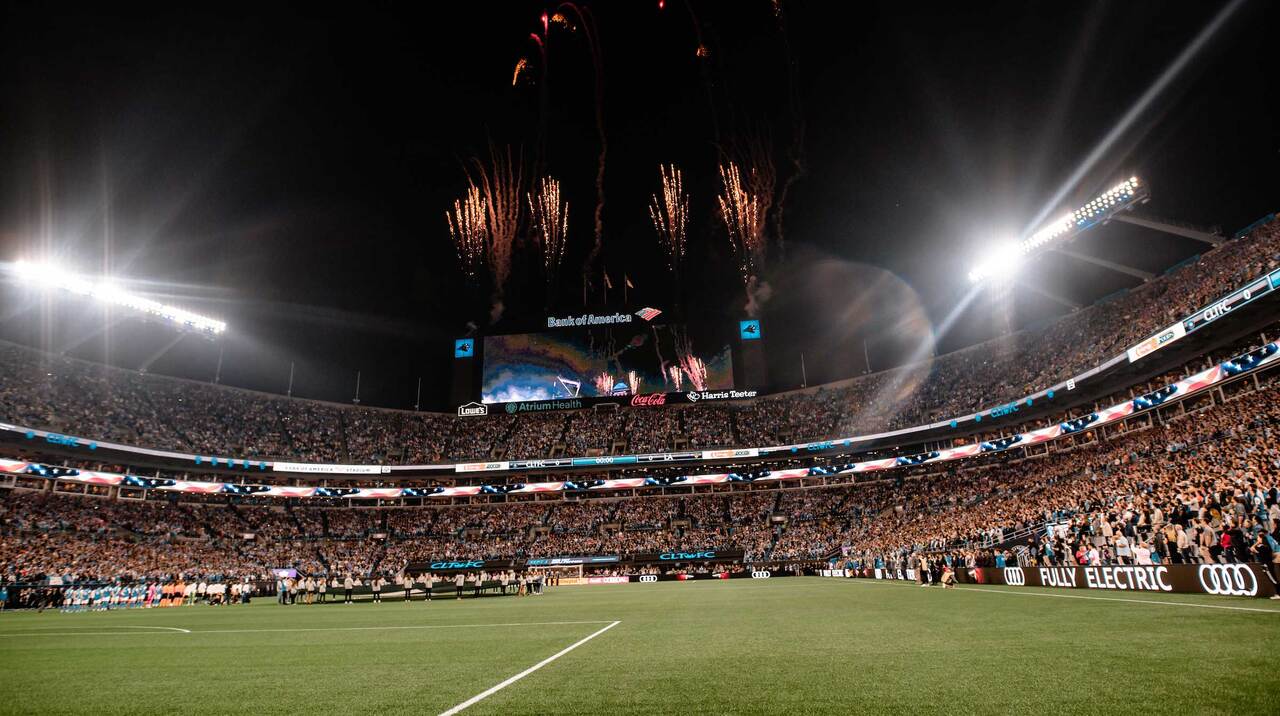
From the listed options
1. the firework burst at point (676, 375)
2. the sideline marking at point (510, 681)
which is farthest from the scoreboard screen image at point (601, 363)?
the sideline marking at point (510, 681)

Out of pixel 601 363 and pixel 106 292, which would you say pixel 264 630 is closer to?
pixel 106 292

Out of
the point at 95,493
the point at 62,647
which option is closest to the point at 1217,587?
the point at 62,647

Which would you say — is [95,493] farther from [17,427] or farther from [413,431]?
[413,431]

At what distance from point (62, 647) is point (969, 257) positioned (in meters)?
56.1

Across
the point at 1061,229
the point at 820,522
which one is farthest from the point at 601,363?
the point at 1061,229

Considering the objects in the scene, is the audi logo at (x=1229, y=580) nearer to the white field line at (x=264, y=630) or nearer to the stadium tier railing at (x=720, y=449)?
the white field line at (x=264, y=630)

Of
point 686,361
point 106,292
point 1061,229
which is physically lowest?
point 686,361

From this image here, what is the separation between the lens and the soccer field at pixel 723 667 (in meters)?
4.75

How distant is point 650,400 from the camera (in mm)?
61812

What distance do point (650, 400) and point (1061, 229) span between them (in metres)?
37.4

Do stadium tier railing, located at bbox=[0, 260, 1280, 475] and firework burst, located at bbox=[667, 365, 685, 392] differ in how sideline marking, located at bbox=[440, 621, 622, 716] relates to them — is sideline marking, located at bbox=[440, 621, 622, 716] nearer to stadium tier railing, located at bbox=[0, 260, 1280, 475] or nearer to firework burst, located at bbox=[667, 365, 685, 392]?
stadium tier railing, located at bbox=[0, 260, 1280, 475]

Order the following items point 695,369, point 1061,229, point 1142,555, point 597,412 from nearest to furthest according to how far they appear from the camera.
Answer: point 1142,555 < point 1061,229 < point 695,369 < point 597,412

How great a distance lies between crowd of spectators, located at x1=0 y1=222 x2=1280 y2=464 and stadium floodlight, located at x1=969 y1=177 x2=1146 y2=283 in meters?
5.42

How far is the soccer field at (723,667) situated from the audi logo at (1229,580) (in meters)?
1.18
